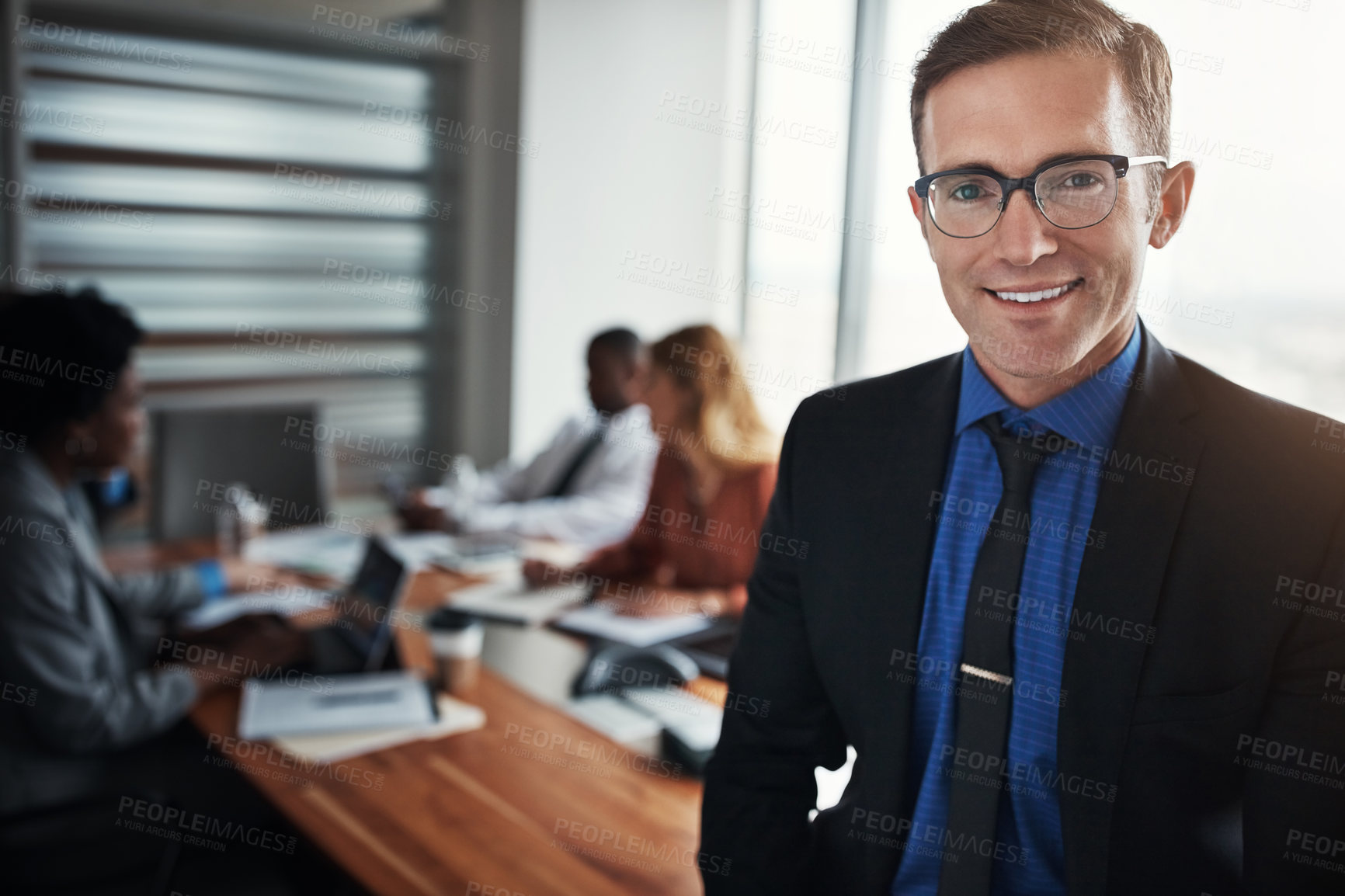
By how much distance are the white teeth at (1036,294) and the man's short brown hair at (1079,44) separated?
15cm

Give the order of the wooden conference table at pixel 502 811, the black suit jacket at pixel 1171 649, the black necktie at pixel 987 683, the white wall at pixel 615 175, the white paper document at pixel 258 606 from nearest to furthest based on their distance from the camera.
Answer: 1. the black suit jacket at pixel 1171 649
2. the black necktie at pixel 987 683
3. the wooden conference table at pixel 502 811
4. the white paper document at pixel 258 606
5. the white wall at pixel 615 175

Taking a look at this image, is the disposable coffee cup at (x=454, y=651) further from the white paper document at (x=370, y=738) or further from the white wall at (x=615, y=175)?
the white wall at (x=615, y=175)

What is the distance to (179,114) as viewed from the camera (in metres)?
3.98

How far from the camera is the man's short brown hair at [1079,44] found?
3.19 feet

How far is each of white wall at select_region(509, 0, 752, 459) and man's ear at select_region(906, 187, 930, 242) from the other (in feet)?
11.5

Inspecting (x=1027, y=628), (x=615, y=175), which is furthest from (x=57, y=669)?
(x=615, y=175)

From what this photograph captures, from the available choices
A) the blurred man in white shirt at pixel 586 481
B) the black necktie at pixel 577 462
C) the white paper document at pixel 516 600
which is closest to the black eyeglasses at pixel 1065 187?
the white paper document at pixel 516 600

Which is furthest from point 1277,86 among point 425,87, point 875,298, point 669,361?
point 425,87

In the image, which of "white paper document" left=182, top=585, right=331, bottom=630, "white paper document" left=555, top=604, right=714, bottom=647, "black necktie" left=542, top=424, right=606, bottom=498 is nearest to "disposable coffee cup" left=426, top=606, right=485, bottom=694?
"white paper document" left=555, top=604, right=714, bottom=647

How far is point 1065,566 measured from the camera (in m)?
1.09

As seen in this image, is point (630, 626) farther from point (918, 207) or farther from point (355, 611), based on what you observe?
point (918, 207)

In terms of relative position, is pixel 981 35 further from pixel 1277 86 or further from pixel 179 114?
pixel 179 114

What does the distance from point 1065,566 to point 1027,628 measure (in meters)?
0.08

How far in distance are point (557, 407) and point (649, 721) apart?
3.04 m
